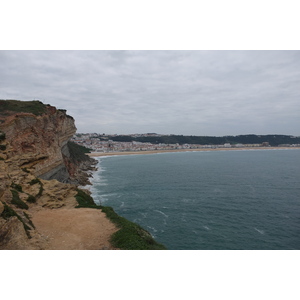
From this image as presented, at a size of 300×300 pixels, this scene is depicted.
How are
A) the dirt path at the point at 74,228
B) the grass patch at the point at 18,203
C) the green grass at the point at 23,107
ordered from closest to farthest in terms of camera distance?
the dirt path at the point at 74,228 < the grass patch at the point at 18,203 < the green grass at the point at 23,107

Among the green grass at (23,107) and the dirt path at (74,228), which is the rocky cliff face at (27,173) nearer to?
the green grass at (23,107)

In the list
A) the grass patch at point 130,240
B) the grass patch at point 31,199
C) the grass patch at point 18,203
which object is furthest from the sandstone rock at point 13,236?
the grass patch at point 31,199

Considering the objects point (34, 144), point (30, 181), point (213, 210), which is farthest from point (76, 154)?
point (213, 210)

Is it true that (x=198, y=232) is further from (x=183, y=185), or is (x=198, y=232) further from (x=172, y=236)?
(x=183, y=185)

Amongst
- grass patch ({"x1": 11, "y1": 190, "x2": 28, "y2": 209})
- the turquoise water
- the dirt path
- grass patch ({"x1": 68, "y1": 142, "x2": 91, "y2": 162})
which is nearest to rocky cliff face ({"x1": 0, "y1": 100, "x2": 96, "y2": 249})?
grass patch ({"x1": 11, "y1": 190, "x2": 28, "y2": 209})

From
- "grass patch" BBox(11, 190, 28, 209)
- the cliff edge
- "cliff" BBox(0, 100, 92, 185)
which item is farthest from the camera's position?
"cliff" BBox(0, 100, 92, 185)

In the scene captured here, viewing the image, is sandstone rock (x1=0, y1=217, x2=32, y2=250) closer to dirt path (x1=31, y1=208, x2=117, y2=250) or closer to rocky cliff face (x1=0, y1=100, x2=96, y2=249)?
rocky cliff face (x1=0, y1=100, x2=96, y2=249)
